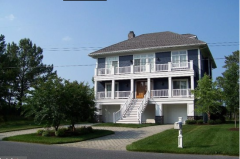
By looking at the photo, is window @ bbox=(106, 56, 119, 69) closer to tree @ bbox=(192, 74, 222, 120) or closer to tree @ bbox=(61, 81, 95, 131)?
tree @ bbox=(192, 74, 222, 120)

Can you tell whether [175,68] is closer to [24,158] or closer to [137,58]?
[137,58]

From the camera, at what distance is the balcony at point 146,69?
2444cm

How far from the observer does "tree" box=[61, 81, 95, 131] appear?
15086 millimetres

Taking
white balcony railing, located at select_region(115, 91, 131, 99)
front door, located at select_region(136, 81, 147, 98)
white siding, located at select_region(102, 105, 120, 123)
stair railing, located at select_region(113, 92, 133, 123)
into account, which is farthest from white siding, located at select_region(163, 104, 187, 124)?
white siding, located at select_region(102, 105, 120, 123)

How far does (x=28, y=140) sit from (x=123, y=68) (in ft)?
49.9

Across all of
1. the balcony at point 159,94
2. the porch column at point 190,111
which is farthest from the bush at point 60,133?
the porch column at point 190,111

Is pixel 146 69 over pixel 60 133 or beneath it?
over

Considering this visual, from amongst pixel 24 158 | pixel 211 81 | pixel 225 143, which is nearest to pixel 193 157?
pixel 225 143

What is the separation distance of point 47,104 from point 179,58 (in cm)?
1529

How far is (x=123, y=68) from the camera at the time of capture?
87.6 feet

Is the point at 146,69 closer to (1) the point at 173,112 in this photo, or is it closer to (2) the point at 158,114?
(2) the point at 158,114

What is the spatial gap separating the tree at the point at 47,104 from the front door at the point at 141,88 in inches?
517

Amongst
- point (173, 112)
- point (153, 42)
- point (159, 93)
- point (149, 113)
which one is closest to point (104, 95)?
point (149, 113)

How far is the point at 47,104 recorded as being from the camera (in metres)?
14.7
